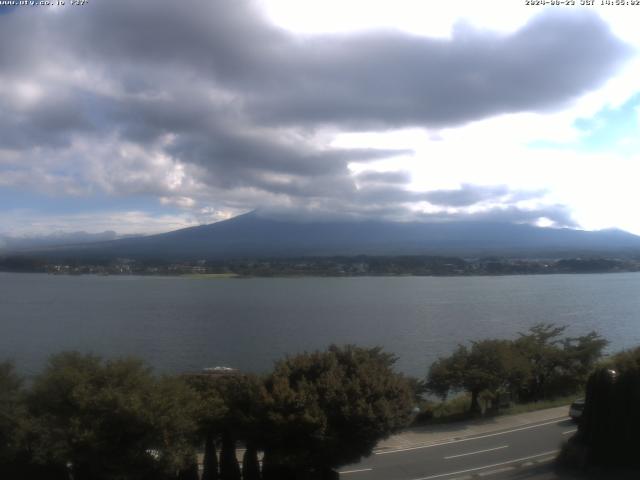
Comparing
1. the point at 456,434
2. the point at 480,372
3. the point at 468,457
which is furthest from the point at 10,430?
the point at 480,372

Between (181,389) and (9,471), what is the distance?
2599 mm

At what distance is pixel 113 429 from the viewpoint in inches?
316

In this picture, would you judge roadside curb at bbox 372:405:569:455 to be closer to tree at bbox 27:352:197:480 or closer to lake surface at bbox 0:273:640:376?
tree at bbox 27:352:197:480

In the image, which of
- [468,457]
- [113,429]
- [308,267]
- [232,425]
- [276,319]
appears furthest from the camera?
[308,267]

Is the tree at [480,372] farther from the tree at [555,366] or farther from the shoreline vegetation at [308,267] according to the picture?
the shoreline vegetation at [308,267]

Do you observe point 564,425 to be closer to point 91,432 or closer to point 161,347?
point 91,432

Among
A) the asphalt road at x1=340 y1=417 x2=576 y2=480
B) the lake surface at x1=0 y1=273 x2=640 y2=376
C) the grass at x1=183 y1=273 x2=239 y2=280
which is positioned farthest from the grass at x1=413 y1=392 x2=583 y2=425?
the grass at x1=183 y1=273 x2=239 y2=280

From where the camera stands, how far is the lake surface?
28594 mm

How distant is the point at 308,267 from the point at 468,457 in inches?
3210

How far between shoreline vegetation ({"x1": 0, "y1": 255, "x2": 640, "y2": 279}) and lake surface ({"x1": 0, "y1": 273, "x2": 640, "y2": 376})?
17.4 m

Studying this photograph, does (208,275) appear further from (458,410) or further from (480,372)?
(480,372)

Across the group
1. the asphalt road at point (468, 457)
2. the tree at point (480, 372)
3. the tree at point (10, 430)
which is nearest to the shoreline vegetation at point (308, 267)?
the tree at point (480, 372)

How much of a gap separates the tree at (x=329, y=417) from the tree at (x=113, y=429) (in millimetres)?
1254

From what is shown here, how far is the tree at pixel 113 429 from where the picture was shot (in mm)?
7863
